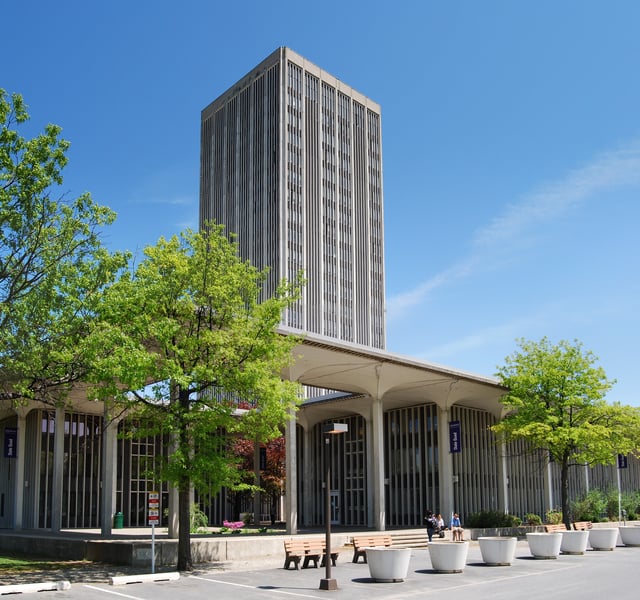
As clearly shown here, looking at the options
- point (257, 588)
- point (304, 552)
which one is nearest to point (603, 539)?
point (304, 552)

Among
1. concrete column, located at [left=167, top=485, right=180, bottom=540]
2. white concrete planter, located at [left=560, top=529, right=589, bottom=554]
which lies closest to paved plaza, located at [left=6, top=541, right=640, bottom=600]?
white concrete planter, located at [left=560, top=529, right=589, bottom=554]

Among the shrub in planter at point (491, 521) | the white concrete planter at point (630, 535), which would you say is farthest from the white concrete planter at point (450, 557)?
the shrub in planter at point (491, 521)

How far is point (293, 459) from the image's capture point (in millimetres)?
31594

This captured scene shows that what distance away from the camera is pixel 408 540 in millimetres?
32156

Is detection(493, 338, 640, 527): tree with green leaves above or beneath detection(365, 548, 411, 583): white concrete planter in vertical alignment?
above

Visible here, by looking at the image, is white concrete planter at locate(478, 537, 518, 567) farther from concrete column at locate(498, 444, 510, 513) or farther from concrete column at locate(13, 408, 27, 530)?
concrete column at locate(13, 408, 27, 530)

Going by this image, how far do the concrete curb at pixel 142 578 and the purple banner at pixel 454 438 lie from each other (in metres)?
23.3

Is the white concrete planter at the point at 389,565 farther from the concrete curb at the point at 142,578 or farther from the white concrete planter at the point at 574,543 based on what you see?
the white concrete planter at the point at 574,543

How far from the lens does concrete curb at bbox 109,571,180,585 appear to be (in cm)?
1867

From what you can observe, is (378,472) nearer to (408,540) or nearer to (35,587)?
(408,540)

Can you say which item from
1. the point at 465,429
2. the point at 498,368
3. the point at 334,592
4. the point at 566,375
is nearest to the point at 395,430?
the point at 465,429

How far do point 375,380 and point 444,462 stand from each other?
28.2 feet

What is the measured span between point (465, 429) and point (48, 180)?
105 ft

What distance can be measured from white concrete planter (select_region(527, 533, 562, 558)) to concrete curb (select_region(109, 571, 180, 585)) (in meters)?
12.6
